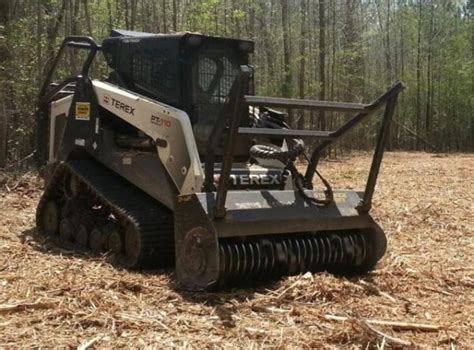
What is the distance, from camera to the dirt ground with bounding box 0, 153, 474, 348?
3.95m

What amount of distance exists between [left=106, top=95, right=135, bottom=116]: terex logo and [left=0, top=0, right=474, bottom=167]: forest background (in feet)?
21.0

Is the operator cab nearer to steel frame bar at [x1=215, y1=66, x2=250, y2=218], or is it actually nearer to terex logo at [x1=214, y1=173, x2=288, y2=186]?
terex logo at [x1=214, y1=173, x2=288, y2=186]

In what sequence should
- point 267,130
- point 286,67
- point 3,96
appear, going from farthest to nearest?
point 286,67 < point 3,96 < point 267,130

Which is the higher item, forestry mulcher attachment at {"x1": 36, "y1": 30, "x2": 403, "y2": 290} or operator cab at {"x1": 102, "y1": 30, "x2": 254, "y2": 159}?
operator cab at {"x1": 102, "y1": 30, "x2": 254, "y2": 159}

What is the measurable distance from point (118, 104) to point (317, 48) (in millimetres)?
21132

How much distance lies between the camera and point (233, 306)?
4602 millimetres

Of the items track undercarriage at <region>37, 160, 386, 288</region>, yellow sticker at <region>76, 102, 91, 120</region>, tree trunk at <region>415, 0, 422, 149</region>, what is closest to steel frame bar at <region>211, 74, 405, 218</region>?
track undercarriage at <region>37, 160, 386, 288</region>

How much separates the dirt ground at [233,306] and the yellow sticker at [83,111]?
51.1 inches

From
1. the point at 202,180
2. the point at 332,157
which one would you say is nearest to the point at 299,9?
the point at 332,157

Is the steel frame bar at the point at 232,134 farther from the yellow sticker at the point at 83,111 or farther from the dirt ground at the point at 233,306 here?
the yellow sticker at the point at 83,111

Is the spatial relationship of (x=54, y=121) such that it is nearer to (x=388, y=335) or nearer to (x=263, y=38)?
(x=388, y=335)

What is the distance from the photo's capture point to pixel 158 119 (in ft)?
18.6

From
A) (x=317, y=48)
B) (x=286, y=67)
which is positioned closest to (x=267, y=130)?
(x=286, y=67)

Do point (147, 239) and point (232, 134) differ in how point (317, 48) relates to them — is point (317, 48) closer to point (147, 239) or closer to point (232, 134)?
point (147, 239)
